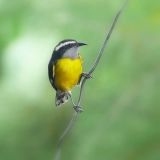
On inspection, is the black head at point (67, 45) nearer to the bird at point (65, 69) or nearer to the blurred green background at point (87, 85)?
the bird at point (65, 69)

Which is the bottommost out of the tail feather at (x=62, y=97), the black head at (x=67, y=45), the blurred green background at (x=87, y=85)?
the blurred green background at (x=87, y=85)

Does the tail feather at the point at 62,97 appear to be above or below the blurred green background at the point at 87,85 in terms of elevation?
above

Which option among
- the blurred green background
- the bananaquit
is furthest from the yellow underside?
the blurred green background

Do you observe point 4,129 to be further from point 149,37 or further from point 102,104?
point 149,37

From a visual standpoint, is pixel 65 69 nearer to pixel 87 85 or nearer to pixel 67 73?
pixel 67 73

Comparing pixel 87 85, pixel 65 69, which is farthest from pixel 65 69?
pixel 87 85

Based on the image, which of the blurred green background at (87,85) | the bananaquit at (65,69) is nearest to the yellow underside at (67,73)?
the bananaquit at (65,69)

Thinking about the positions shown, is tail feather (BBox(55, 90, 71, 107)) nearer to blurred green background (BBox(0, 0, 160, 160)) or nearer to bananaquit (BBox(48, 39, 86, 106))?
bananaquit (BBox(48, 39, 86, 106))
